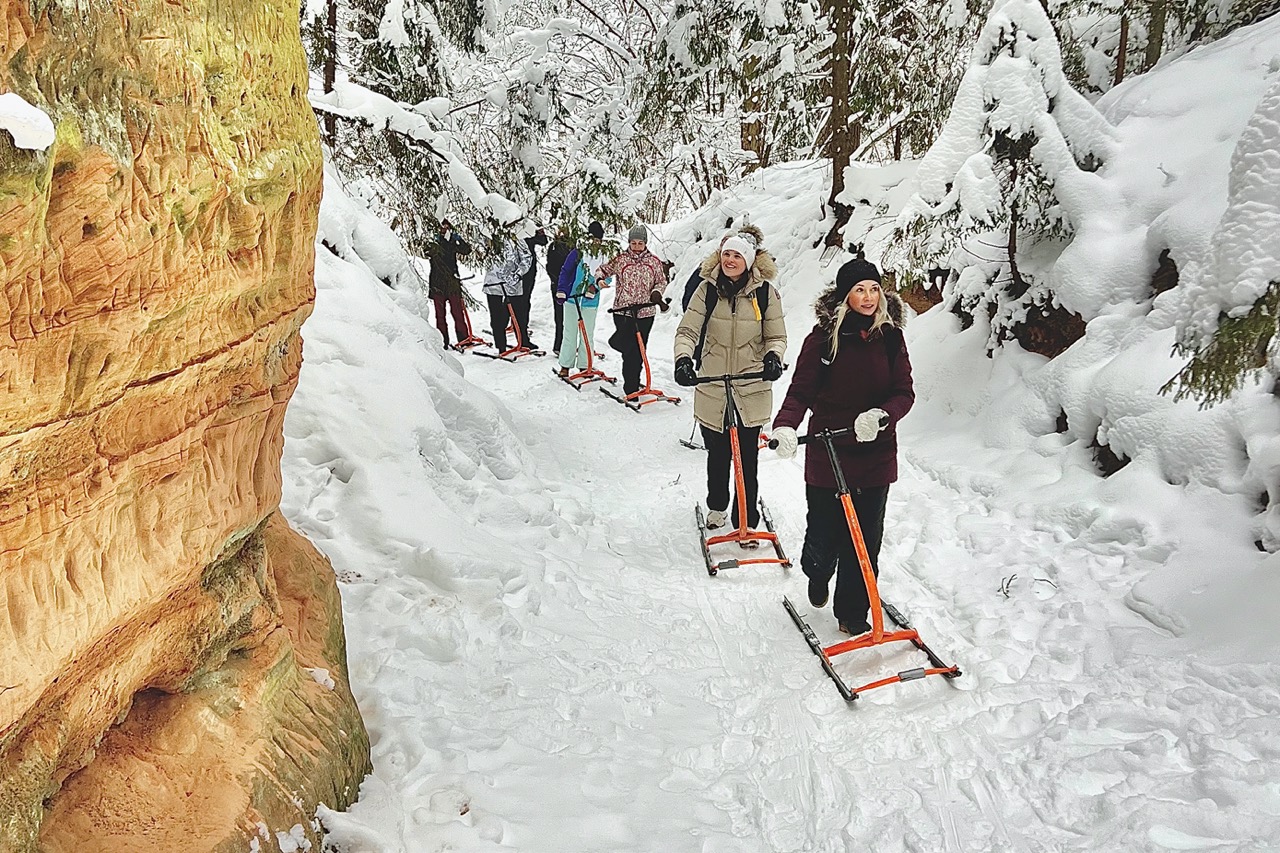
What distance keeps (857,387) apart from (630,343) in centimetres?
605

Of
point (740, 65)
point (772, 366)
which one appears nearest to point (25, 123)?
point (772, 366)

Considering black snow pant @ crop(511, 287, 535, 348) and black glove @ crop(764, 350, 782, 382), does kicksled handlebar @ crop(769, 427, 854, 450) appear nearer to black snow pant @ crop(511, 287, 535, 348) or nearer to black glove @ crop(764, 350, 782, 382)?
black glove @ crop(764, 350, 782, 382)

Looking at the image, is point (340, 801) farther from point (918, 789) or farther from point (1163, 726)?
point (1163, 726)

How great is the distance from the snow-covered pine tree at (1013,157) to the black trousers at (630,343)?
153 inches

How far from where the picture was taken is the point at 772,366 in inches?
203

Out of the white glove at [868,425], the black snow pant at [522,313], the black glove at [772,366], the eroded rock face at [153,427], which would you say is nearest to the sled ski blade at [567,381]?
the black snow pant at [522,313]

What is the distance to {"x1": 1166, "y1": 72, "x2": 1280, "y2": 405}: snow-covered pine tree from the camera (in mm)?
2912

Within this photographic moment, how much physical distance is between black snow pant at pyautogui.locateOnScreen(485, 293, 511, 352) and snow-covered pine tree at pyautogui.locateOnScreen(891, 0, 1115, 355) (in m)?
8.01

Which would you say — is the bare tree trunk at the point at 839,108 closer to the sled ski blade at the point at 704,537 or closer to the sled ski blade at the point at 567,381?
the sled ski blade at the point at 567,381

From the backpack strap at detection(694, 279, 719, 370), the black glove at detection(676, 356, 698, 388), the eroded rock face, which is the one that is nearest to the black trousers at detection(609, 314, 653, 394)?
the backpack strap at detection(694, 279, 719, 370)

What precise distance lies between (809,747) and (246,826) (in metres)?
2.31

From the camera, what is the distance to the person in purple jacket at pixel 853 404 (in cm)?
397

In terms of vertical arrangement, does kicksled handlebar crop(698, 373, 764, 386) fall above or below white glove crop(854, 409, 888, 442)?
below

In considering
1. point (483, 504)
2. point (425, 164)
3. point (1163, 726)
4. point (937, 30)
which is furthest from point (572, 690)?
point (937, 30)
